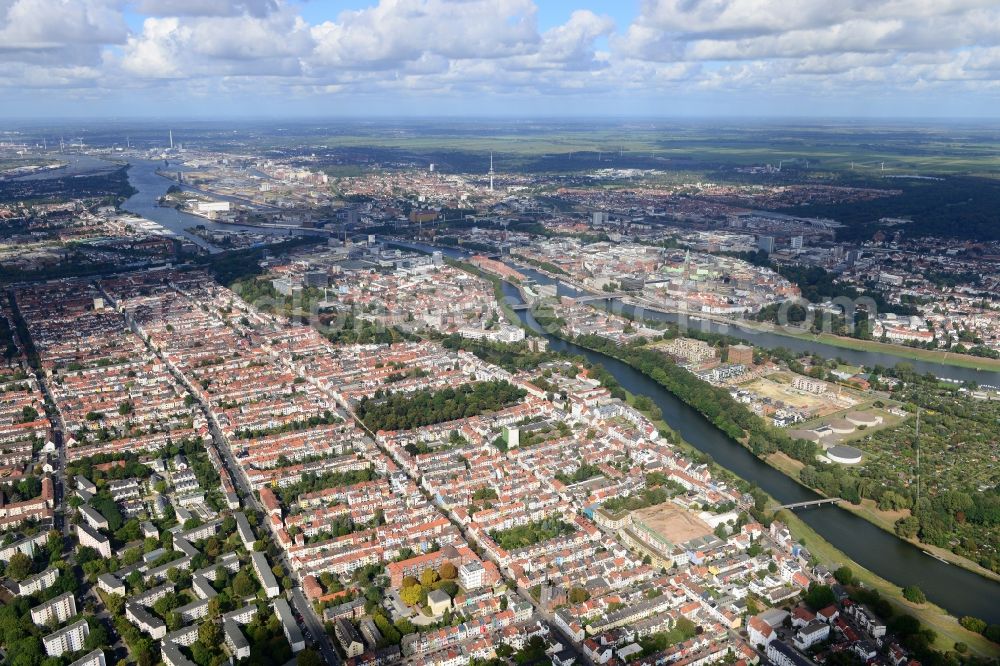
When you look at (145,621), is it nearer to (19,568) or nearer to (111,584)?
(111,584)

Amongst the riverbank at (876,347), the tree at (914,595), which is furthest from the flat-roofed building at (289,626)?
the riverbank at (876,347)

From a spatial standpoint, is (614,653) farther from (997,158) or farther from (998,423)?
(997,158)

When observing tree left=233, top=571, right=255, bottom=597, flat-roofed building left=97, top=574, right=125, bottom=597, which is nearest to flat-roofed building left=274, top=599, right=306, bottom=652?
tree left=233, top=571, right=255, bottom=597

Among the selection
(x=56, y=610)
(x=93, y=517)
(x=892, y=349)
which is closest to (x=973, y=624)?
(x=56, y=610)

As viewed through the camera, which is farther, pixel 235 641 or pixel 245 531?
pixel 245 531

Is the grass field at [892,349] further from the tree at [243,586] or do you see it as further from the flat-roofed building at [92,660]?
the flat-roofed building at [92,660]

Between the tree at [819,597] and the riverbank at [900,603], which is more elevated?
the tree at [819,597]

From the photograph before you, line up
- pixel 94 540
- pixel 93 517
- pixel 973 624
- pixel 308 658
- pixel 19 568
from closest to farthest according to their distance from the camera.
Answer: pixel 308 658
pixel 973 624
pixel 19 568
pixel 94 540
pixel 93 517
